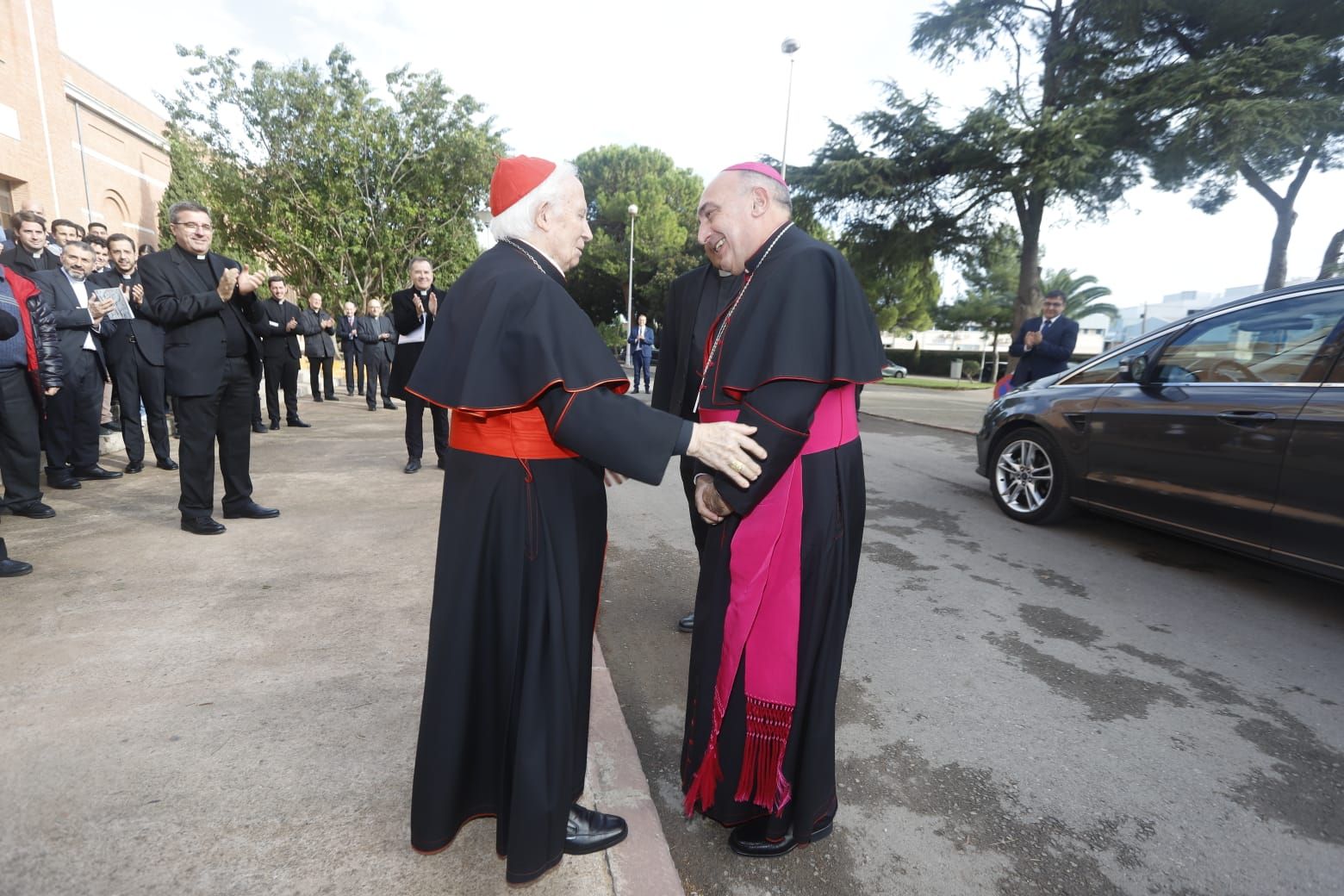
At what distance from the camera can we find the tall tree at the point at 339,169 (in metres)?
18.1

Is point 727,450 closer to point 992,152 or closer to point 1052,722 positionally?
point 1052,722

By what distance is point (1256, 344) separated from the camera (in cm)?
416

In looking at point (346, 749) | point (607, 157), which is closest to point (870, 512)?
point (346, 749)

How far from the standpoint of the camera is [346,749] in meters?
Answer: 2.37

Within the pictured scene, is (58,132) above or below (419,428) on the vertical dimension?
above

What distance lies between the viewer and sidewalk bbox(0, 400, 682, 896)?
187 centimetres

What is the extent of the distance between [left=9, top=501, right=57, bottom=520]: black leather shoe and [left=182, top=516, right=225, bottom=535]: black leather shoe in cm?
116

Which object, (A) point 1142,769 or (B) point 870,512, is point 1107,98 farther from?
(A) point 1142,769

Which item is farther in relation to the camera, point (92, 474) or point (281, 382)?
point (281, 382)

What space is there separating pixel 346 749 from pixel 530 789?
3.38ft

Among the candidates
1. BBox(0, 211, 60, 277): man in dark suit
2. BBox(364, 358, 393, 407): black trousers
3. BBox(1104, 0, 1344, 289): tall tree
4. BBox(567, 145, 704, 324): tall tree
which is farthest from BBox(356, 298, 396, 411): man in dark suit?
BBox(567, 145, 704, 324): tall tree

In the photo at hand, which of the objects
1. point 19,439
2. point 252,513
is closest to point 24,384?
point 19,439

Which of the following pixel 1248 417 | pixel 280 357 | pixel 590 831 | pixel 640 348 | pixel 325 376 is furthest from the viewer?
pixel 640 348

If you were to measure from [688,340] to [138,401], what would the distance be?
21.0 ft
